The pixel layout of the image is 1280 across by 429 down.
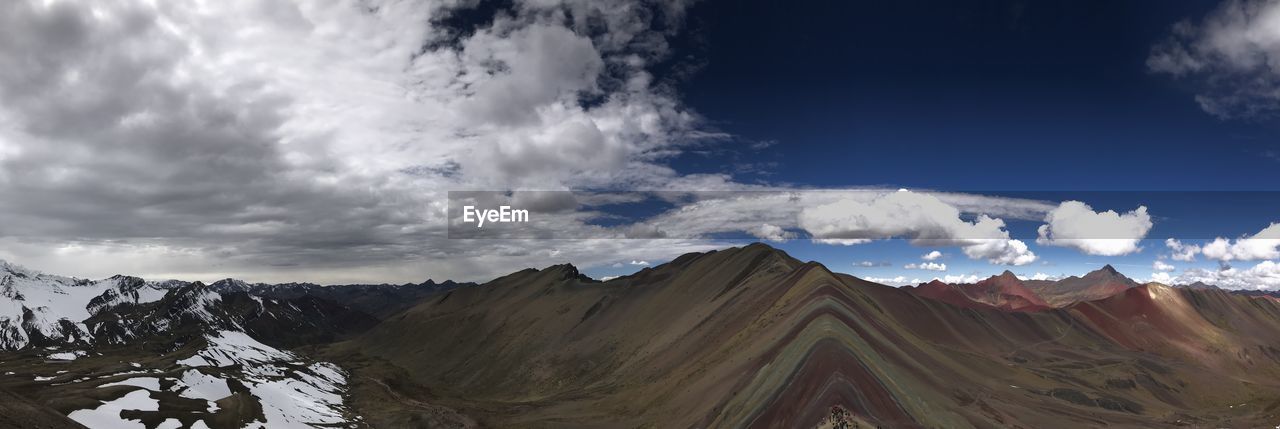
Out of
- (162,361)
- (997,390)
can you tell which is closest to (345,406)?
(162,361)

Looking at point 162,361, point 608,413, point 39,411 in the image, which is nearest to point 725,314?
point 608,413

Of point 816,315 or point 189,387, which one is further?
point 189,387

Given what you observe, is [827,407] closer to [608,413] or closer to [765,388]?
[765,388]

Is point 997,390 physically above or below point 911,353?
below

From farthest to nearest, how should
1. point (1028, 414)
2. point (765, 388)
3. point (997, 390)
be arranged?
point (997, 390) < point (1028, 414) < point (765, 388)

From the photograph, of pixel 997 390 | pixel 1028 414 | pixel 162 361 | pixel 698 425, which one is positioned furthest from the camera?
pixel 162 361

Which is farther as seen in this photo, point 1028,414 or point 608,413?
Result: point 608,413

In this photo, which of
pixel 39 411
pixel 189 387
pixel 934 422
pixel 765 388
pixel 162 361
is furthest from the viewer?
pixel 162 361

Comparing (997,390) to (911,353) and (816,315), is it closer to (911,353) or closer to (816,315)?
(911,353)

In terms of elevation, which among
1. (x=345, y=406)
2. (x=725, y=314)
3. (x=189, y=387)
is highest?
(x=725, y=314)

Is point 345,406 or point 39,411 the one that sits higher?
point 39,411
